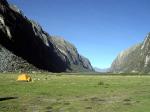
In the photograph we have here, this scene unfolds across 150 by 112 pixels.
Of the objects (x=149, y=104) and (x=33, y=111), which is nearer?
(x=33, y=111)

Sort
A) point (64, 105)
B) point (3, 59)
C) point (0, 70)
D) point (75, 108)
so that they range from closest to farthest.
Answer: point (75, 108)
point (64, 105)
point (0, 70)
point (3, 59)

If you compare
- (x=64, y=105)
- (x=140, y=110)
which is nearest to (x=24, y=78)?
(x=64, y=105)

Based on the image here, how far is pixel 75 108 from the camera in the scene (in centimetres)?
3044

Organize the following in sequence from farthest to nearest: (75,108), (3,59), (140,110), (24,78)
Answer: (3,59) < (24,78) < (75,108) < (140,110)

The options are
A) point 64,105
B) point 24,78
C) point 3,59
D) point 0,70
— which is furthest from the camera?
point 3,59

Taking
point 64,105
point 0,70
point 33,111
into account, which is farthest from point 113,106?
point 0,70

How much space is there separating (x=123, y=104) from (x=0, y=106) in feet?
35.1

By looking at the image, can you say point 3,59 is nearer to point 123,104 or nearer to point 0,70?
point 0,70

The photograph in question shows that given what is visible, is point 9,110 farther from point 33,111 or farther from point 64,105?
point 64,105

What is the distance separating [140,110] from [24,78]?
175 feet

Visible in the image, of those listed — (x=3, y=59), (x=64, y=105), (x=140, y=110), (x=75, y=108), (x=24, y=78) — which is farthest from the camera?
(x=3, y=59)

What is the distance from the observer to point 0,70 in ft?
605

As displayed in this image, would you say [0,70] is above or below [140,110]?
above

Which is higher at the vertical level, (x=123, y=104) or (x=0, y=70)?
(x=0, y=70)
